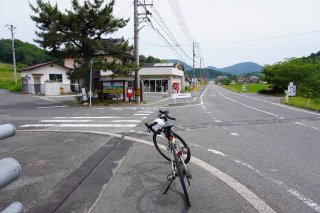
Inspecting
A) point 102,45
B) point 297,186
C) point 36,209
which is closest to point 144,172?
point 36,209

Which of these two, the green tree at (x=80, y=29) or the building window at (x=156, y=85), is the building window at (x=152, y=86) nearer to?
the building window at (x=156, y=85)

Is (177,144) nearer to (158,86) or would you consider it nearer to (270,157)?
(270,157)

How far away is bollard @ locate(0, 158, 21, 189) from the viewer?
153 centimetres

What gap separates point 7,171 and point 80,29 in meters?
19.3

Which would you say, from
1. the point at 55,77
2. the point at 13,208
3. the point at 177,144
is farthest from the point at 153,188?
the point at 55,77

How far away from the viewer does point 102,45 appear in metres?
19.6

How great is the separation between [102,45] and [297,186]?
704 inches

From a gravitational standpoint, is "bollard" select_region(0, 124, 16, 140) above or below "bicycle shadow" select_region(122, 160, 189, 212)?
above

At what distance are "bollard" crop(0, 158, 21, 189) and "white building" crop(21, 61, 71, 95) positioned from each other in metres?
33.4

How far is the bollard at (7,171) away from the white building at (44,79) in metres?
33.4

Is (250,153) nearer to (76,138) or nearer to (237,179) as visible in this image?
(237,179)

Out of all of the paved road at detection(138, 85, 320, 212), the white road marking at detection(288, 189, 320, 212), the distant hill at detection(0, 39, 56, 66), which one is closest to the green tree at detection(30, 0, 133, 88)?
the paved road at detection(138, 85, 320, 212)

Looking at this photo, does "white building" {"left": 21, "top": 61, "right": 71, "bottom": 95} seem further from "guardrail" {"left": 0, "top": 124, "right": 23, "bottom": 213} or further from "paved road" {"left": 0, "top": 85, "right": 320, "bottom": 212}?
"guardrail" {"left": 0, "top": 124, "right": 23, "bottom": 213}

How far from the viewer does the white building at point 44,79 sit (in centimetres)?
3325
